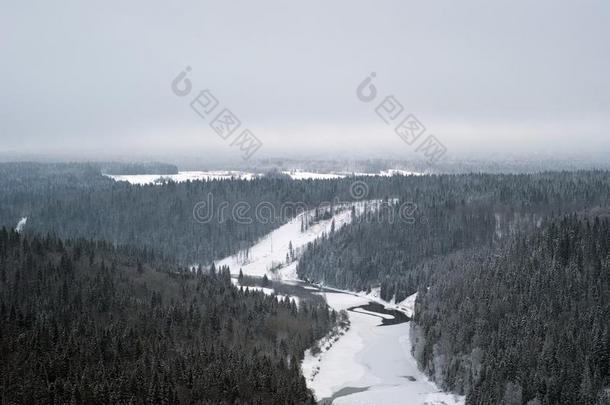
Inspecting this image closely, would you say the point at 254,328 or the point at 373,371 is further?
the point at 254,328

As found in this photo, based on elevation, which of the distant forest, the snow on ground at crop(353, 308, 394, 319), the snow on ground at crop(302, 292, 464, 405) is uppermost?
the distant forest

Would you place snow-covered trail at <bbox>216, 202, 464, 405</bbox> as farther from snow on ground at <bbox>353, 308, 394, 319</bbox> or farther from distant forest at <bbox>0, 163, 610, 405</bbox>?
snow on ground at <bbox>353, 308, 394, 319</bbox>

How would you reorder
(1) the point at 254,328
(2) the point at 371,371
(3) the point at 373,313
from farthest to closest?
(3) the point at 373,313
(1) the point at 254,328
(2) the point at 371,371

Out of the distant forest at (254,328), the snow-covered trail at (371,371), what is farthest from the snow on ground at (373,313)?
the distant forest at (254,328)

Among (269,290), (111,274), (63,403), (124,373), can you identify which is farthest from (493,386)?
(269,290)

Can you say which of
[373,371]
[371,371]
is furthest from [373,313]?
[371,371]

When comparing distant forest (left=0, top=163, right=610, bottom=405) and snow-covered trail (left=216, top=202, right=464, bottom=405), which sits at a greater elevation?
distant forest (left=0, top=163, right=610, bottom=405)

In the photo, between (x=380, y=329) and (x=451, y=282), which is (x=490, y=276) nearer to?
(x=451, y=282)

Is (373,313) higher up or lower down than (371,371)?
lower down

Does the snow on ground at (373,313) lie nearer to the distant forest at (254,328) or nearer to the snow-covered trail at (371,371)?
the snow-covered trail at (371,371)

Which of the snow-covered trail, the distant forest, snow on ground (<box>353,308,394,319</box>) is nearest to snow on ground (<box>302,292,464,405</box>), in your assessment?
the snow-covered trail

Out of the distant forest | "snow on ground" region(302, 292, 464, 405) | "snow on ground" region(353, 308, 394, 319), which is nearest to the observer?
the distant forest

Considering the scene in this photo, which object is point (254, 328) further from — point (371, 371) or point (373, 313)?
point (373, 313)
